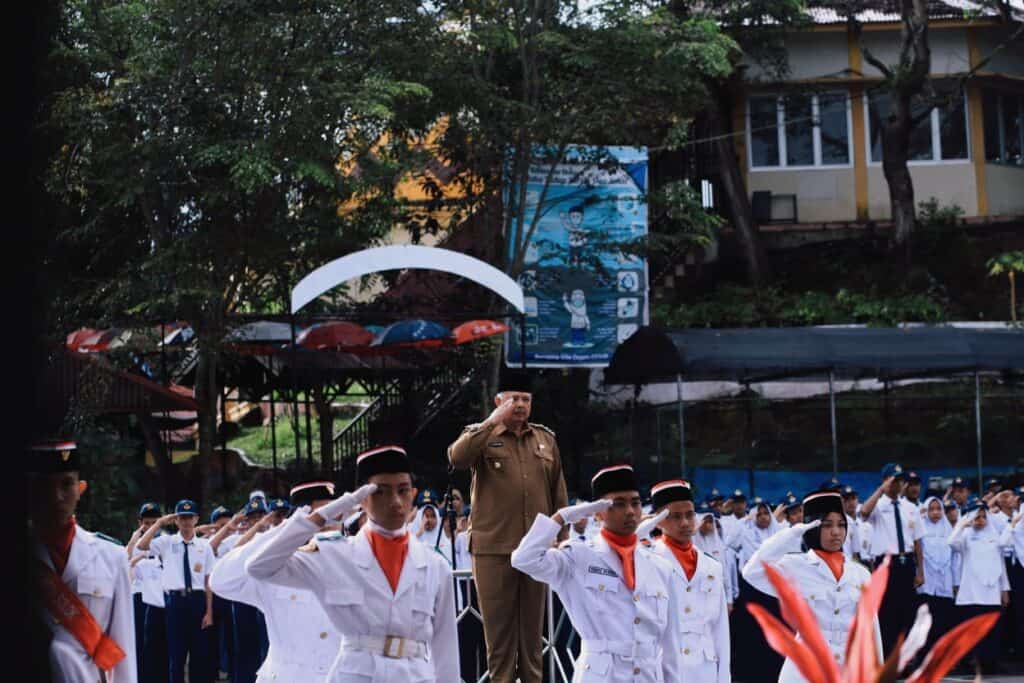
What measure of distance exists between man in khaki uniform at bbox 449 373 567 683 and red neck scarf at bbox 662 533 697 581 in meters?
0.92

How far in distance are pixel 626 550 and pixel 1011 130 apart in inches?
1125

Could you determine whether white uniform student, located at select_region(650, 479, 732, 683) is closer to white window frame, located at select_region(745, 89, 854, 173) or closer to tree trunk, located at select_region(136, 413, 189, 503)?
tree trunk, located at select_region(136, 413, 189, 503)

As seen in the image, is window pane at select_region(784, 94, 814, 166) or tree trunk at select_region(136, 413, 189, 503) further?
window pane at select_region(784, 94, 814, 166)

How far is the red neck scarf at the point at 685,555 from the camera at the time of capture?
29.0 ft

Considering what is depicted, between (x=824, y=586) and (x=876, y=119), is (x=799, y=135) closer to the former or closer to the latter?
(x=876, y=119)

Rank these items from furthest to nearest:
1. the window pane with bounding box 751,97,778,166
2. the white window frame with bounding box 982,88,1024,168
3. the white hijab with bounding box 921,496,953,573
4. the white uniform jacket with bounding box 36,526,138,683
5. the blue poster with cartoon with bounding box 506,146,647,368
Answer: the white window frame with bounding box 982,88,1024,168 < the window pane with bounding box 751,97,778,166 < the blue poster with cartoon with bounding box 506,146,647,368 < the white hijab with bounding box 921,496,953,573 < the white uniform jacket with bounding box 36,526,138,683

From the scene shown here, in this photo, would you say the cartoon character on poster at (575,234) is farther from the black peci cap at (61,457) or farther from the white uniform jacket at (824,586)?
the black peci cap at (61,457)

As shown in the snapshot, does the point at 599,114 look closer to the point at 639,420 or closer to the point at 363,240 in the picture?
the point at 363,240

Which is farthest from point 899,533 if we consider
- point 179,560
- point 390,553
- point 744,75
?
point 744,75

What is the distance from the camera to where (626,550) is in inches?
314

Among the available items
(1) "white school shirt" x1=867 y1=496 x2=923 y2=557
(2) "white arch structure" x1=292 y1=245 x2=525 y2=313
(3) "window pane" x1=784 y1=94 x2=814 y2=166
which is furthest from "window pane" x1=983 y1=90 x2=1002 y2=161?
(2) "white arch structure" x1=292 y1=245 x2=525 y2=313

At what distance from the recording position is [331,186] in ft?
61.4

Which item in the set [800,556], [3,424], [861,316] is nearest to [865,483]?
[861,316]

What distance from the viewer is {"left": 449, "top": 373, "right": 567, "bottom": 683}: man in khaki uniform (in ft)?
30.0
